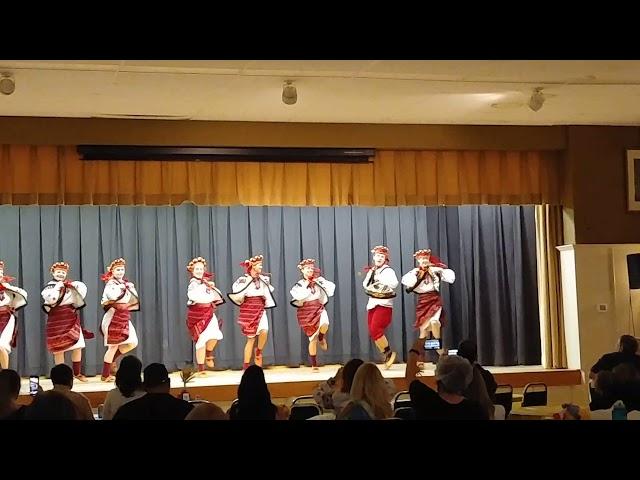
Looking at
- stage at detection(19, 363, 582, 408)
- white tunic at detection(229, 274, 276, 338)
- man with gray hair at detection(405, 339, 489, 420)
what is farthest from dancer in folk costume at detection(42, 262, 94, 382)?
man with gray hair at detection(405, 339, 489, 420)

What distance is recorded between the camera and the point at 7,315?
25.2 feet

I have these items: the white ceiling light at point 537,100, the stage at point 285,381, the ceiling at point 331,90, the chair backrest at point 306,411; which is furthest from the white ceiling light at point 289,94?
the stage at point 285,381

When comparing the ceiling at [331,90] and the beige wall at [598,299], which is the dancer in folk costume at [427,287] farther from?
the ceiling at [331,90]

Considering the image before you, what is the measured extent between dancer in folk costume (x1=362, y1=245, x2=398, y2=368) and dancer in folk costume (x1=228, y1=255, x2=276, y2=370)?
40.2 inches

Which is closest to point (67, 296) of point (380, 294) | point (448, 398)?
point (380, 294)

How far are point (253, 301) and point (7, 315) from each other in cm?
227

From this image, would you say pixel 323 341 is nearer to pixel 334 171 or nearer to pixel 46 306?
pixel 334 171

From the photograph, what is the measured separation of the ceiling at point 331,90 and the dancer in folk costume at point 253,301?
1.74 metres

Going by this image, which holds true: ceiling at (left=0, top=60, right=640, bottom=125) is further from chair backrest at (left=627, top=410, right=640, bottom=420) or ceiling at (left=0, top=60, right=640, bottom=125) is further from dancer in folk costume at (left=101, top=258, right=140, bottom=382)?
chair backrest at (left=627, top=410, right=640, bottom=420)

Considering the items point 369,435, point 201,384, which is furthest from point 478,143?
point 369,435

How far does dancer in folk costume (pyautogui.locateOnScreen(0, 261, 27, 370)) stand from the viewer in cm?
764

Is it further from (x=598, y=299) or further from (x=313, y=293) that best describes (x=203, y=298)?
(x=598, y=299)

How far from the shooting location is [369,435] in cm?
145

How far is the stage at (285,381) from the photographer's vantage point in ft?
23.8
